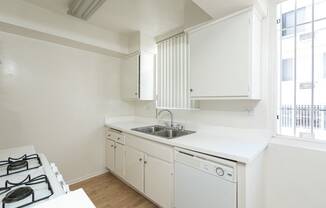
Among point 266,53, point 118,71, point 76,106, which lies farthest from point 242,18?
point 76,106

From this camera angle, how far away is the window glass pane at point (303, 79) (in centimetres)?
150

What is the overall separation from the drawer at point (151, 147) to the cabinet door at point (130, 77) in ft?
2.68

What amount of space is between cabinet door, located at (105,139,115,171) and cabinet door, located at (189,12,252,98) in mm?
1679

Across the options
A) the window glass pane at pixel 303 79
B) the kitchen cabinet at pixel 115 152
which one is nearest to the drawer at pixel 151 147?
the kitchen cabinet at pixel 115 152

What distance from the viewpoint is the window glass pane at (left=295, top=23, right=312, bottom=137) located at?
59.1 inches

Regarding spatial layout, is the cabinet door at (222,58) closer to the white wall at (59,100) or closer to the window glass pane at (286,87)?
the window glass pane at (286,87)

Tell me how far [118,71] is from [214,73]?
6.70 ft

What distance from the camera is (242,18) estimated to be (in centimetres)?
149

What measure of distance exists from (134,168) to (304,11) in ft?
8.38

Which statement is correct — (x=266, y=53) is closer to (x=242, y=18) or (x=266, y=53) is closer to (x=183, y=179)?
(x=242, y=18)

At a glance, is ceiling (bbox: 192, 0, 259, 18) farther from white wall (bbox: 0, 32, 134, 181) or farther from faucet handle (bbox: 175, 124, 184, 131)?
white wall (bbox: 0, 32, 134, 181)

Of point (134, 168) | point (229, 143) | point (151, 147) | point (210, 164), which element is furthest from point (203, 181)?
point (134, 168)

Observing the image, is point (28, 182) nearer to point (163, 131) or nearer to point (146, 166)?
point (146, 166)

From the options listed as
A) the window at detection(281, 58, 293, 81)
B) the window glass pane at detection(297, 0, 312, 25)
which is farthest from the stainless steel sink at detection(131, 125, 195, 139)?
the window glass pane at detection(297, 0, 312, 25)
